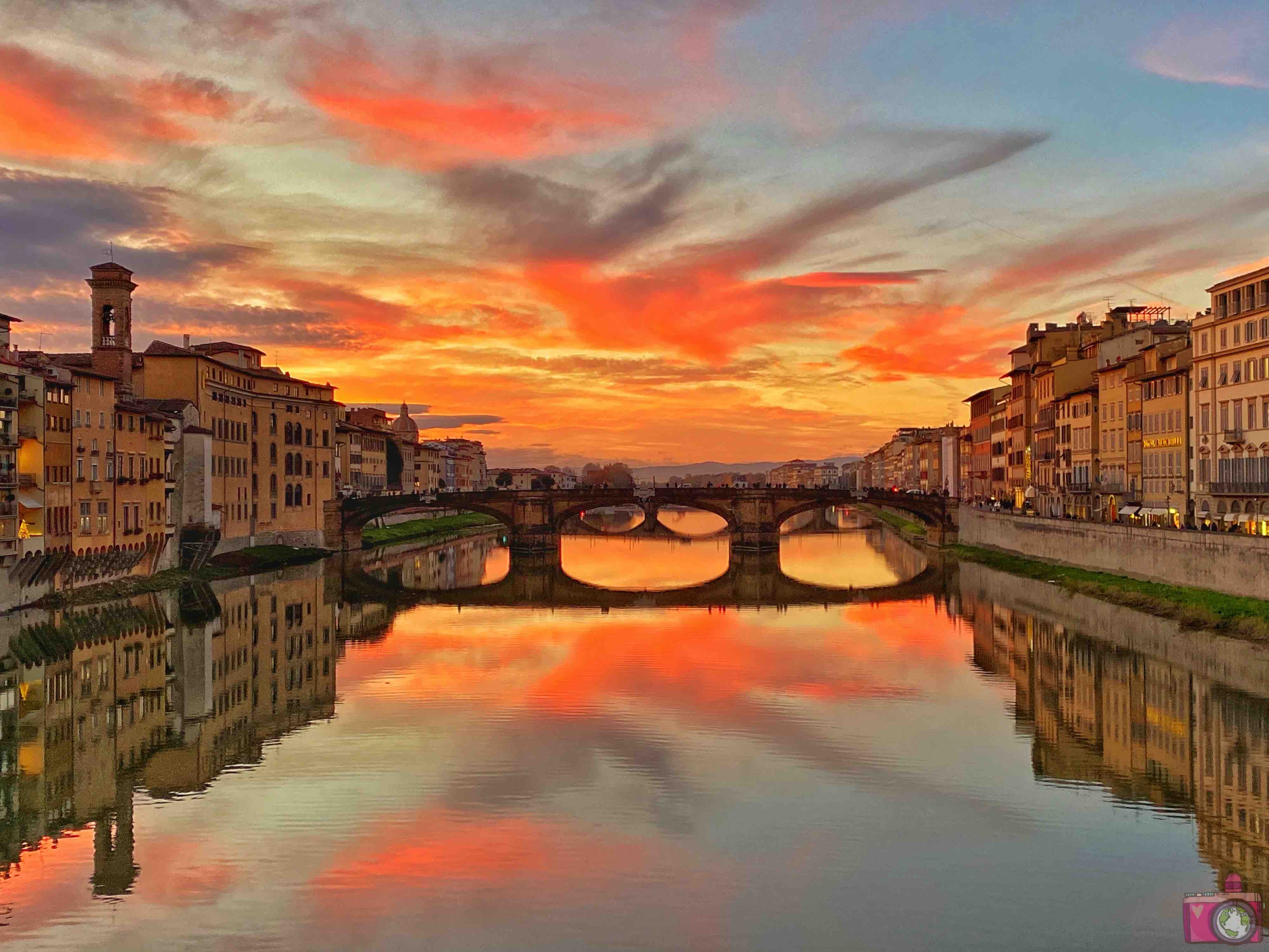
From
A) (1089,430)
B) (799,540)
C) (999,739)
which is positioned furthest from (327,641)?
(799,540)

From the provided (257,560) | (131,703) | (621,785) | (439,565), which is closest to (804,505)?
(439,565)

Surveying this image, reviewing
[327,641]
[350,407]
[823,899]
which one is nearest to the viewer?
[823,899]

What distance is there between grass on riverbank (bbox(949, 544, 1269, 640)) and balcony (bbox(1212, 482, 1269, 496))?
6.40m

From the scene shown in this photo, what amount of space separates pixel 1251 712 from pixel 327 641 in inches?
1376

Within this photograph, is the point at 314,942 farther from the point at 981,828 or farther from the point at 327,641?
the point at 327,641

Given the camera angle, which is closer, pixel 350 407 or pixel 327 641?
pixel 327 641

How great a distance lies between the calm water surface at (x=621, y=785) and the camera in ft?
59.8

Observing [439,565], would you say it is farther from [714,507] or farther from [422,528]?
[422,528]

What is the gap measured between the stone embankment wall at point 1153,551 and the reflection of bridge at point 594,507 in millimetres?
17896

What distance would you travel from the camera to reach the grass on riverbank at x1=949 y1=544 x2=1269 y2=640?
40.0 m

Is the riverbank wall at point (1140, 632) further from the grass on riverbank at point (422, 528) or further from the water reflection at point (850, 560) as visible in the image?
the grass on riverbank at point (422, 528)

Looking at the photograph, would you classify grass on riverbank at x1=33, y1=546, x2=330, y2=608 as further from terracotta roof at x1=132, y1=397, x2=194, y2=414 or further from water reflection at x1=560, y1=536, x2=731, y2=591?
water reflection at x1=560, y1=536, x2=731, y2=591

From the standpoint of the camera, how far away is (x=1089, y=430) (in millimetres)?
77562

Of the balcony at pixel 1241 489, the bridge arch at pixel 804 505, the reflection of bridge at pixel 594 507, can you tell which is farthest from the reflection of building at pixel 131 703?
the bridge arch at pixel 804 505
